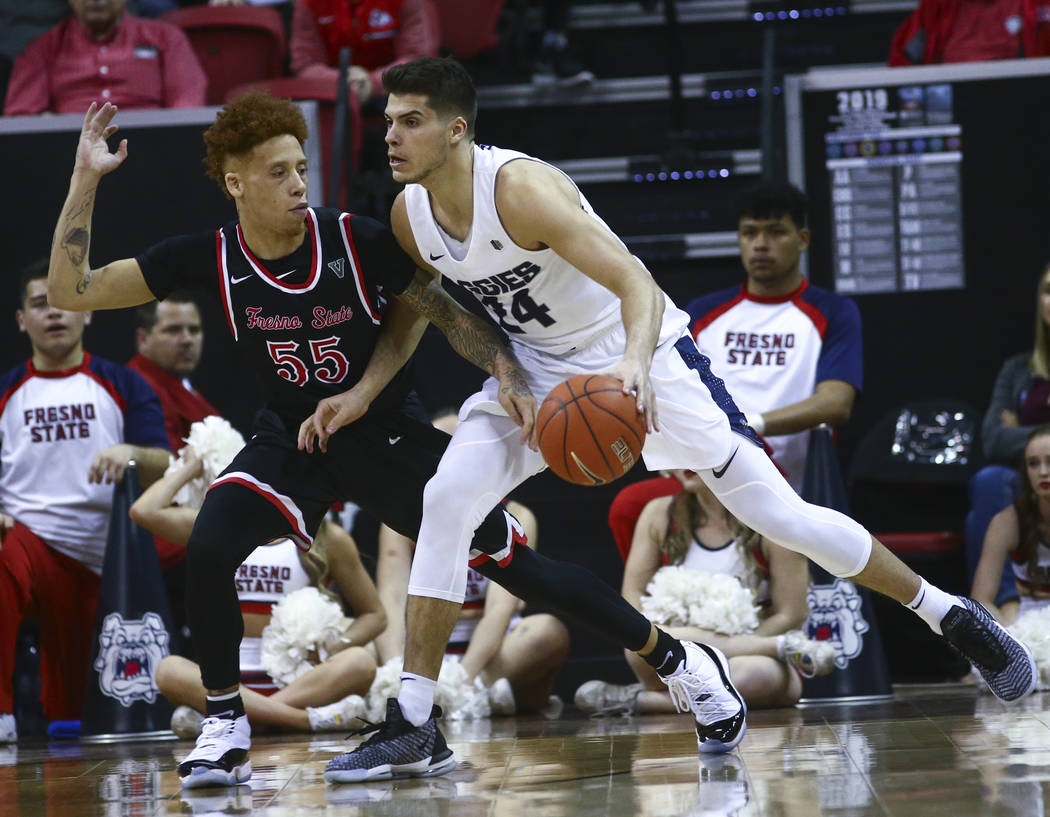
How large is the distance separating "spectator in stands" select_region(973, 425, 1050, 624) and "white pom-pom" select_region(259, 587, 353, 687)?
8.38ft

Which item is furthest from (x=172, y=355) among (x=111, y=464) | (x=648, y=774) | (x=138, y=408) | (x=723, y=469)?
(x=648, y=774)

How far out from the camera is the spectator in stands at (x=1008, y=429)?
5.84m

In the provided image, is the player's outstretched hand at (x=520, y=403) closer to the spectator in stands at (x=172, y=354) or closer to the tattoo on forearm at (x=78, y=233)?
the tattoo on forearm at (x=78, y=233)

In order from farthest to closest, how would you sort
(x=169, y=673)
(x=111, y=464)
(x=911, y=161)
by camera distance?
(x=911, y=161)
(x=111, y=464)
(x=169, y=673)

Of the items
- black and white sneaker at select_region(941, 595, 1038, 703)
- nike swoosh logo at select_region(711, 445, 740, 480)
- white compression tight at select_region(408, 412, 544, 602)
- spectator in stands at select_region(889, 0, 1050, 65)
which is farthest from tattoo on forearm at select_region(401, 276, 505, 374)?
spectator in stands at select_region(889, 0, 1050, 65)

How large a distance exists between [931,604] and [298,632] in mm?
2355

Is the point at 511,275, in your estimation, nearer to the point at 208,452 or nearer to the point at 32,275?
the point at 208,452

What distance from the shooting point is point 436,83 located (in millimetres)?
3740

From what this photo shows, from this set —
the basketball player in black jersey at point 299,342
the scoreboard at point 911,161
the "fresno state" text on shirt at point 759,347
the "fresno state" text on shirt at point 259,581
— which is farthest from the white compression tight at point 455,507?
the scoreboard at point 911,161

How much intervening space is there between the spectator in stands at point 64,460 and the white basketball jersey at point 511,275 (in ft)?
8.20

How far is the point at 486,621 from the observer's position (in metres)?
5.55

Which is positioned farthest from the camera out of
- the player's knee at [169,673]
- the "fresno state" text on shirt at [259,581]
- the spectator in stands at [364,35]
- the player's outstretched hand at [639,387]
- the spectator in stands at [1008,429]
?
the spectator in stands at [364,35]

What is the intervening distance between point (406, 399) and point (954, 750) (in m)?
1.79

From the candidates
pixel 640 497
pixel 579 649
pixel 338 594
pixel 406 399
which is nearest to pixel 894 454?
pixel 640 497
